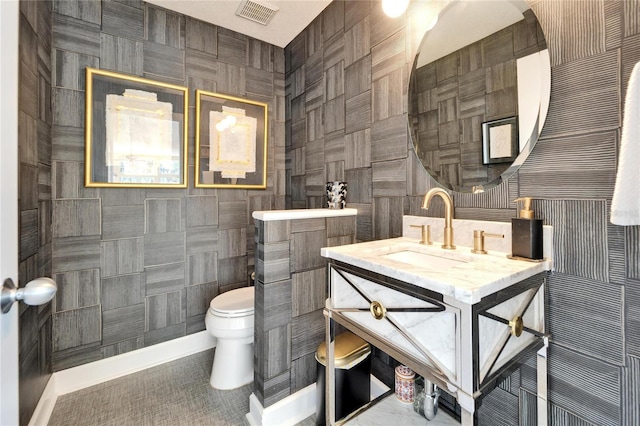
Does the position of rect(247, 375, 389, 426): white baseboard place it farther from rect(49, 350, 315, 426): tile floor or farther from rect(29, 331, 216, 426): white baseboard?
rect(29, 331, 216, 426): white baseboard

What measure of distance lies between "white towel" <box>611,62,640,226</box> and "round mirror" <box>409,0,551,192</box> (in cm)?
27

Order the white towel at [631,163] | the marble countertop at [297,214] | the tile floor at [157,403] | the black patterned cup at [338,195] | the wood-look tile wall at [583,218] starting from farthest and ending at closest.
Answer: the black patterned cup at [338,195] < the tile floor at [157,403] < the marble countertop at [297,214] < the wood-look tile wall at [583,218] < the white towel at [631,163]

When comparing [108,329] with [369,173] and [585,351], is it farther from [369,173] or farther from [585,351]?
[585,351]

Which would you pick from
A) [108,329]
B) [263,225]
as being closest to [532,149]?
[263,225]

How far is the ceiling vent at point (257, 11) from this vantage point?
1.94 meters

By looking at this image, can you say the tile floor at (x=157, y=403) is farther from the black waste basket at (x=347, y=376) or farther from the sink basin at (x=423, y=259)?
the sink basin at (x=423, y=259)

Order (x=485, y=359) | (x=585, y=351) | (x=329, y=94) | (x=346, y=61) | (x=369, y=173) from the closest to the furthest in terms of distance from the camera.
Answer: (x=485, y=359) < (x=585, y=351) < (x=369, y=173) < (x=346, y=61) < (x=329, y=94)

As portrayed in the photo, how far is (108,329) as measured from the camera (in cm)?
186

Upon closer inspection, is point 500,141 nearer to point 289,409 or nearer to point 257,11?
point 289,409

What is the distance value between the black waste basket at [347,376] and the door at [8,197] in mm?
1133

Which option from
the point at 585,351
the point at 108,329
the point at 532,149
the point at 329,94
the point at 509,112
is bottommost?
the point at 108,329

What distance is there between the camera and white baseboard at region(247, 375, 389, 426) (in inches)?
55.3

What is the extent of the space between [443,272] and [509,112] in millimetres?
731

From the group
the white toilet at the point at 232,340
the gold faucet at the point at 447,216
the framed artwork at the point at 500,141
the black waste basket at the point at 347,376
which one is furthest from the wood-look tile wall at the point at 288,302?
the framed artwork at the point at 500,141
